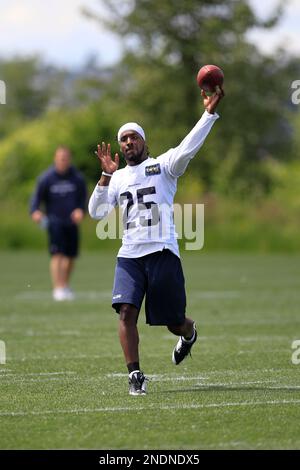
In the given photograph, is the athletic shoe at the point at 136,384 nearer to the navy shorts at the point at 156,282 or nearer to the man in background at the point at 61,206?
the navy shorts at the point at 156,282

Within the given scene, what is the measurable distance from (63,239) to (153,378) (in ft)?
26.2

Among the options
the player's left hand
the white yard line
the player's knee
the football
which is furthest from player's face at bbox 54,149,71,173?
the white yard line

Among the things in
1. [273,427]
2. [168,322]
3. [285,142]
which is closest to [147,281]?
[168,322]

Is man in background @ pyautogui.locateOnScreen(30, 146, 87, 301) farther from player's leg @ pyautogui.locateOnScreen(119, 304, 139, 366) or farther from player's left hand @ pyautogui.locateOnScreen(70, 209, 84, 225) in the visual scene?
player's leg @ pyautogui.locateOnScreen(119, 304, 139, 366)

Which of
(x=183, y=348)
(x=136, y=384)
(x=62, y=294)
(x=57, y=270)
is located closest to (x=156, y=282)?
(x=136, y=384)

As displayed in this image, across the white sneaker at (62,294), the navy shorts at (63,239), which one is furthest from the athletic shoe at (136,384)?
the navy shorts at (63,239)

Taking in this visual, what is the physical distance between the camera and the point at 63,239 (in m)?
16.3

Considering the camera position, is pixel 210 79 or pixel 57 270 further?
pixel 57 270

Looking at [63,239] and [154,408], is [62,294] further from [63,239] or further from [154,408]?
[154,408]

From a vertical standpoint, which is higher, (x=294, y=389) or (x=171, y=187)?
(x=171, y=187)

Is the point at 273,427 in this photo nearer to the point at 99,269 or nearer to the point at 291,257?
the point at 99,269

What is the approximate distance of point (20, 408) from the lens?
23.1 ft
